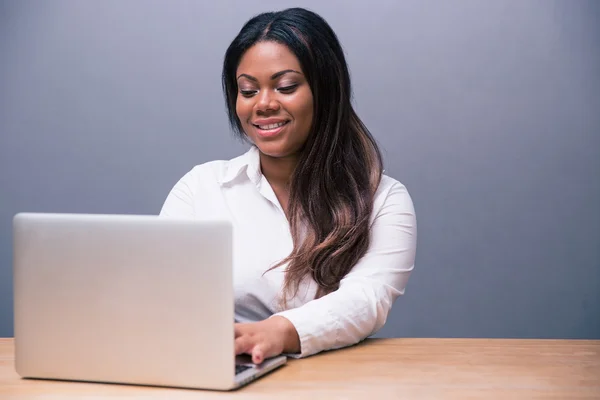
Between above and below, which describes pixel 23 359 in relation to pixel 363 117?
below

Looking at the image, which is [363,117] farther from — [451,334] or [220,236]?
[220,236]

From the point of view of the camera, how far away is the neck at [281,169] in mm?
2090

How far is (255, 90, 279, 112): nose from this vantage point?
1.96 m

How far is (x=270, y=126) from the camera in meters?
2.00

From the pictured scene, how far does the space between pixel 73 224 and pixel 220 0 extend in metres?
2.33

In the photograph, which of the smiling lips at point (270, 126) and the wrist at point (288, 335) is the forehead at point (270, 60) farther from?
the wrist at point (288, 335)

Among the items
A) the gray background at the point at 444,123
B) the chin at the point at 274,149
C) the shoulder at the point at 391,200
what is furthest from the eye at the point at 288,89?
the gray background at the point at 444,123

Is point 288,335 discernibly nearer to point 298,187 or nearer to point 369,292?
point 369,292

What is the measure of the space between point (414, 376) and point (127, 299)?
50 cm

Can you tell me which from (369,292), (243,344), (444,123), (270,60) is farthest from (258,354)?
(444,123)

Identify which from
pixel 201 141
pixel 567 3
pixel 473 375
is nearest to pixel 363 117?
pixel 201 141

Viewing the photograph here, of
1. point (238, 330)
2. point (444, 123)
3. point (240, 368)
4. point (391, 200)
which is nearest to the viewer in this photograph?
point (240, 368)

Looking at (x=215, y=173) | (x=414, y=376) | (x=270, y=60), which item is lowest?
(x=414, y=376)

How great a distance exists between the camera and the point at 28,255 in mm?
1271
